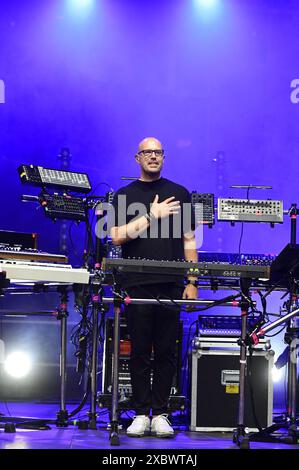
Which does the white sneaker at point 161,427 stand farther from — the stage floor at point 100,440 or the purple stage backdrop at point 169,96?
the purple stage backdrop at point 169,96

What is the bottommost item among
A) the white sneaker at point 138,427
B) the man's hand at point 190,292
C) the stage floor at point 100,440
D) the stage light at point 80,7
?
the stage floor at point 100,440

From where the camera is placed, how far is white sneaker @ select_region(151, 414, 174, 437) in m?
4.26

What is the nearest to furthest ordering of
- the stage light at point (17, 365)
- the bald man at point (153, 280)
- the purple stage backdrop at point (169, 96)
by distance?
the bald man at point (153, 280), the stage light at point (17, 365), the purple stage backdrop at point (169, 96)

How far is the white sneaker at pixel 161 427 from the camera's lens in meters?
4.26

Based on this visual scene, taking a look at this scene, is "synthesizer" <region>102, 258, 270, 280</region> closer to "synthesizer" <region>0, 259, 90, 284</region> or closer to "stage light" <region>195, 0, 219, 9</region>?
"synthesizer" <region>0, 259, 90, 284</region>

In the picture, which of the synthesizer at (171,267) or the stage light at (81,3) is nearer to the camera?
the synthesizer at (171,267)

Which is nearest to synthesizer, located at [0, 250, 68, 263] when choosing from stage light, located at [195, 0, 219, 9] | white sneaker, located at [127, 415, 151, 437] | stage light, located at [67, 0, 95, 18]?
white sneaker, located at [127, 415, 151, 437]

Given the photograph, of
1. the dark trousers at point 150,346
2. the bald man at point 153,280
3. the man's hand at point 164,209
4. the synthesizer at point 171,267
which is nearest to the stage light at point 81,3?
the bald man at point 153,280

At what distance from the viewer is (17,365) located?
624cm

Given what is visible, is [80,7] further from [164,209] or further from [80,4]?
[164,209]

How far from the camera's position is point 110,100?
257 inches


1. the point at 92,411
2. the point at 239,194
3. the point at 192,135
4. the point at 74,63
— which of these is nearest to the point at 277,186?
the point at 239,194

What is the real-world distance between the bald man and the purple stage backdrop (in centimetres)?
190

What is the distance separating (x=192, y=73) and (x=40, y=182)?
1893 mm
